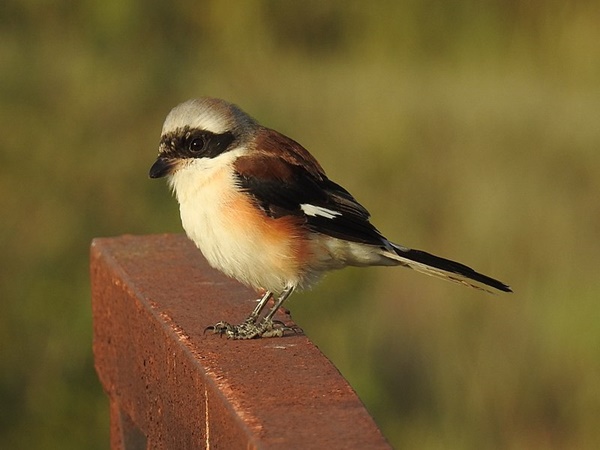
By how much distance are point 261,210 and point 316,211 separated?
0.19 metres

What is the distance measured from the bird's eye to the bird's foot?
60cm

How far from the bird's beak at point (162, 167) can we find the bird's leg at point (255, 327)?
1.67 feet

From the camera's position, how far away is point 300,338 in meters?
4.31

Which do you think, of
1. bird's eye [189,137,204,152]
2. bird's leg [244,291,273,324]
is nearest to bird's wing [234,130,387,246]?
bird's eye [189,137,204,152]

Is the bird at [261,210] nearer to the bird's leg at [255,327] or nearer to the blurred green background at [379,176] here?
the bird's leg at [255,327]

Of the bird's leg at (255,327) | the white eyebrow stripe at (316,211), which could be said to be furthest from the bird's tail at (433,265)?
the bird's leg at (255,327)

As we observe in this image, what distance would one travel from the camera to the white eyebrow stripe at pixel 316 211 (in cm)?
470

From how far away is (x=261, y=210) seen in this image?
182 inches

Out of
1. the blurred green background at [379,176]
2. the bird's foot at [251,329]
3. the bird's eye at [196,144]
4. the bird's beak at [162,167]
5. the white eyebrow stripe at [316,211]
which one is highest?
the bird's eye at [196,144]

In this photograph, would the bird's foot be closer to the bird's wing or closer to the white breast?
the white breast

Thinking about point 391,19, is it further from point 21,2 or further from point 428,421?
point 428,421

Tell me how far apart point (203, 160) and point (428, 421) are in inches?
86.1

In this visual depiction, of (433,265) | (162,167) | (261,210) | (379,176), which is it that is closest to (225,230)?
(261,210)

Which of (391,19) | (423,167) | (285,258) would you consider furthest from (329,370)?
(391,19)
